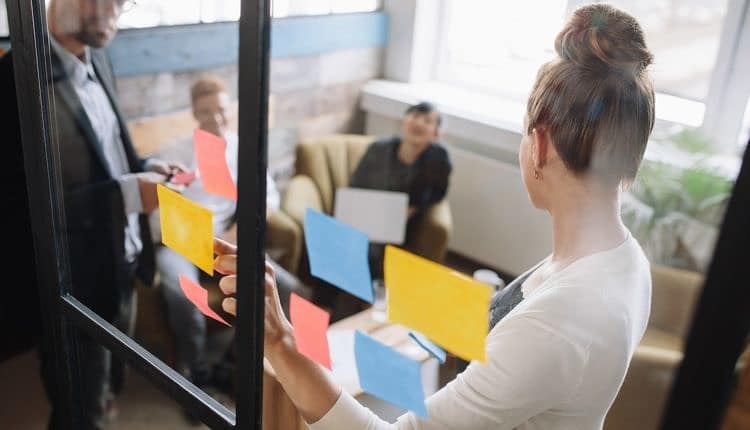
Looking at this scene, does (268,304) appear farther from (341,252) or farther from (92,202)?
(92,202)

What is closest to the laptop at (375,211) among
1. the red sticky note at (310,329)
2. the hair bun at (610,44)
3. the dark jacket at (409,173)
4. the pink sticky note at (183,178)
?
the dark jacket at (409,173)

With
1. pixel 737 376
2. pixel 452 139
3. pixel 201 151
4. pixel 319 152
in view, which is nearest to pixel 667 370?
pixel 737 376

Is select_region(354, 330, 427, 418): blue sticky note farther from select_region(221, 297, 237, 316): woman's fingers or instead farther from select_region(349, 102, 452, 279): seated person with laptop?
select_region(349, 102, 452, 279): seated person with laptop

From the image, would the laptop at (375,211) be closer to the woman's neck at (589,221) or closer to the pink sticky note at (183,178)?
the pink sticky note at (183,178)

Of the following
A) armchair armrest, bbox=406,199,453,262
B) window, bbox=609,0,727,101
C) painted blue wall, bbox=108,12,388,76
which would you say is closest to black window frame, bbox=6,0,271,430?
window, bbox=609,0,727,101

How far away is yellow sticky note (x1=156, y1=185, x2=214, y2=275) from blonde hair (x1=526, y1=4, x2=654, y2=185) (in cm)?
38

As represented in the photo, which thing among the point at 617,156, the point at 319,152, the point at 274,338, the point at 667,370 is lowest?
the point at 319,152

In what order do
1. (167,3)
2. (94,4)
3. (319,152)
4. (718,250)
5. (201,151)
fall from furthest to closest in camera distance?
(319,152), (167,3), (94,4), (201,151), (718,250)

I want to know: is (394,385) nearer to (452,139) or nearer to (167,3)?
(452,139)

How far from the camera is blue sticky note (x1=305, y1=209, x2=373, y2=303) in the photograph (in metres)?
0.63

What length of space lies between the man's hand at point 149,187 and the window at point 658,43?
673 mm

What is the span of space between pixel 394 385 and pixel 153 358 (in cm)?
39

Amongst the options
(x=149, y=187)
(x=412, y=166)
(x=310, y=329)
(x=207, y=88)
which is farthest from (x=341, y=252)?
(x=412, y=166)

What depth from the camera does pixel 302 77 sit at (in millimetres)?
2660
